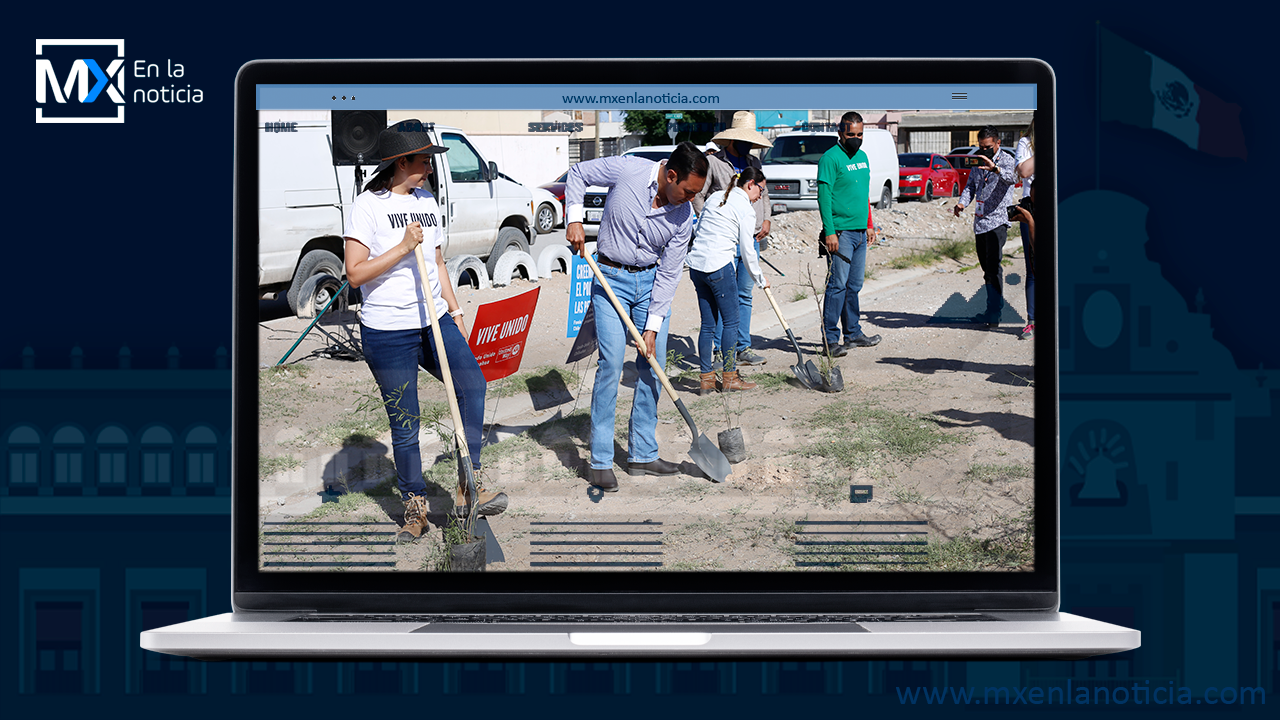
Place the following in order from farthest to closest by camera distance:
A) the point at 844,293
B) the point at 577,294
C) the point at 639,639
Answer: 1. the point at 844,293
2. the point at 577,294
3. the point at 639,639

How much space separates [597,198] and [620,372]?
0.81m

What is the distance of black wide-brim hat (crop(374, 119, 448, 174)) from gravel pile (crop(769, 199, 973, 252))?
1.37 meters

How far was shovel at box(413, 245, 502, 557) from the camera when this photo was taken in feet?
12.0

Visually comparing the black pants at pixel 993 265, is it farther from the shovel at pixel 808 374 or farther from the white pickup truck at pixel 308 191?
the white pickup truck at pixel 308 191

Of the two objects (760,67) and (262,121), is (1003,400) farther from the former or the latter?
(262,121)

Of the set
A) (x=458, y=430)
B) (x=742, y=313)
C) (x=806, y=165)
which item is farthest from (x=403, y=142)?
(x=742, y=313)

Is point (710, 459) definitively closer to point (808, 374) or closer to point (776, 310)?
point (808, 374)

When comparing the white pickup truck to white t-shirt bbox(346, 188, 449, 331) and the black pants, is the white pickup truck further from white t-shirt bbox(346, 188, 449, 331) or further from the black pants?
the black pants

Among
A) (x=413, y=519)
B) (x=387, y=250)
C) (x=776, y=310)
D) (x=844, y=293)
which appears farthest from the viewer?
(x=776, y=310)

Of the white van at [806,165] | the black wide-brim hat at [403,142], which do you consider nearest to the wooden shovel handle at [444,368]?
the black wide-brim hat at [403,142]

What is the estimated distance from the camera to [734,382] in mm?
4148

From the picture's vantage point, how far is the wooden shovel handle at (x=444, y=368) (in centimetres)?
383

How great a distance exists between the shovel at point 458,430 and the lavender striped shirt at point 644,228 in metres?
0.79

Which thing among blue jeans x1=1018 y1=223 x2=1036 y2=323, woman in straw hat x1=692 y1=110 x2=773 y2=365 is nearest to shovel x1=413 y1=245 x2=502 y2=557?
woman in straw hat x1=692 y1=110 x2=773 y2=365
